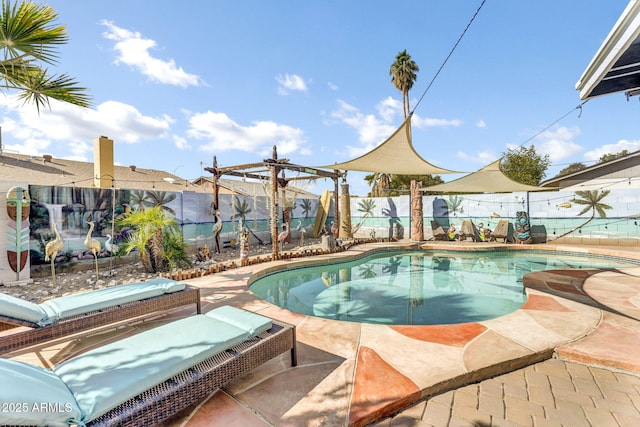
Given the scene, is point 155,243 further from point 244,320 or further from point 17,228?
point 244,320

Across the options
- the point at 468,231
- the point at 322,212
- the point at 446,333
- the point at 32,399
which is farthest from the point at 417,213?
the point at 32,399

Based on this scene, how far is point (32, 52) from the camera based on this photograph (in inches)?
120

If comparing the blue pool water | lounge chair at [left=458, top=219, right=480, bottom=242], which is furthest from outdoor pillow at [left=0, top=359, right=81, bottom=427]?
lounge chair at [left=458, top=219, right=480, bottom=242]

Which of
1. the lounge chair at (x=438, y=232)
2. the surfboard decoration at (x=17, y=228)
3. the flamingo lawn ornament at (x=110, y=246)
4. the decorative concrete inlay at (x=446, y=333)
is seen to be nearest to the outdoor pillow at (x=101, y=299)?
the decorative concrete inlay at (x=446, y=333)

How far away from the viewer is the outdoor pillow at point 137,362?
4.76ft

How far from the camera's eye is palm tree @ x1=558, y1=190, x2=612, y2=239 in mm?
10430

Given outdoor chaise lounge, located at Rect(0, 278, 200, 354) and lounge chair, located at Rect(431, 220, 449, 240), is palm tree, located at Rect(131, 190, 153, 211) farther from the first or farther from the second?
lounge chair, located at Rect(431, 220, 449, 240)

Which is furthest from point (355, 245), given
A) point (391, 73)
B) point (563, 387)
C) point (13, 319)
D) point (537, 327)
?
point (391, 73)

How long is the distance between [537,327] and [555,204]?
427 inches

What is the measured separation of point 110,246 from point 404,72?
67.5ft

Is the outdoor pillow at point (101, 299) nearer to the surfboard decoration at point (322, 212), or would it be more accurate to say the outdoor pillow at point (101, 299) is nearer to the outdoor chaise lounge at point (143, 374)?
the outdoor chaise lounge at point (143, 374)

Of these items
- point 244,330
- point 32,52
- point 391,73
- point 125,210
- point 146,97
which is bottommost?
point 244,330

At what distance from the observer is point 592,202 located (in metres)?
10.6

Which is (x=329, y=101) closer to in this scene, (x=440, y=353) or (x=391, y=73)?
(x=440, y=353)
